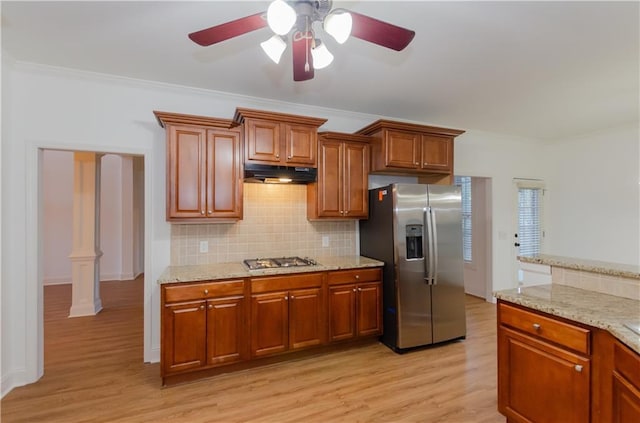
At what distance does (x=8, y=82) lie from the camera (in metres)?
2.54

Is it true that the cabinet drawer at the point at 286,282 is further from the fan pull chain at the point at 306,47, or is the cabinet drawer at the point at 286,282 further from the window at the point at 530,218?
the window at the point at 530,218

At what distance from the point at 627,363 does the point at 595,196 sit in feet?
14.8

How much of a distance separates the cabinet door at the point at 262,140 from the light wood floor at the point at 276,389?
201 cm

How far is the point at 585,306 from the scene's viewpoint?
171cm

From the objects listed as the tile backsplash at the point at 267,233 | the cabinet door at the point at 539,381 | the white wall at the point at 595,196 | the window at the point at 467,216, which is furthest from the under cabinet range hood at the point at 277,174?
the white wall at the point at 595,196

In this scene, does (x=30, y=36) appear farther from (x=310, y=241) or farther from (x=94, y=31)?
(x=310, y=241)

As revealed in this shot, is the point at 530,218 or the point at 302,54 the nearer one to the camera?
the point at 302,54

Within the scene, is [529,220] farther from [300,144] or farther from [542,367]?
[300,144]

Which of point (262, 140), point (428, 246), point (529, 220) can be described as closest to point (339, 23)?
point (262, 140)

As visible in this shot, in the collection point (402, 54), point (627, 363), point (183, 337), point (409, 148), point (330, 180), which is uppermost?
point (402, 54)

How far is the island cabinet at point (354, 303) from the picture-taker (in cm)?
308

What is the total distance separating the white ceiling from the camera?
1.93 metres

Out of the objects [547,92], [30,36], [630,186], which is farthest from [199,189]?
[630,186]

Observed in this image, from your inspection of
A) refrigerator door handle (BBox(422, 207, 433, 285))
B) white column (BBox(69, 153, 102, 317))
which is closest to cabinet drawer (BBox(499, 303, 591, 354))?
refrigerator door handle (BBox(422, 207, 433, 285))
